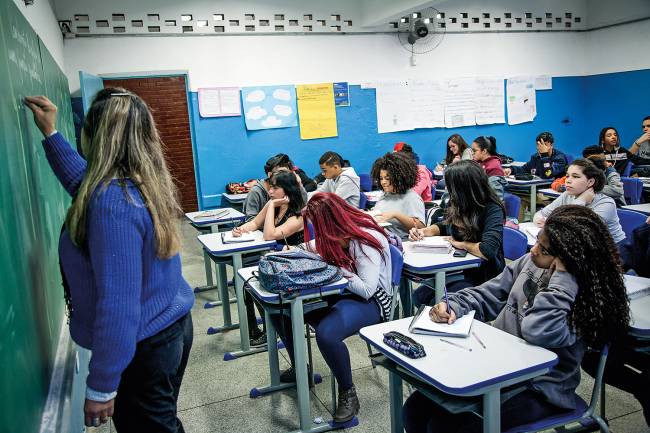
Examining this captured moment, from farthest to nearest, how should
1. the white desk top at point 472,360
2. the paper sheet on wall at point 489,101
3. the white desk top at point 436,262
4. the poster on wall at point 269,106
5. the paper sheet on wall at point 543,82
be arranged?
1. the paper sheet on wall at point 543,82
2. the paper sheet on wall at point 489,101
3. the poster on wall at point 269,106
4. the white desk top at point 436,262
5. the white desk top at point 472,360

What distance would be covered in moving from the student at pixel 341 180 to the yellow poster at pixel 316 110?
2642mm

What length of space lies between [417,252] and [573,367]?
4.83 feet

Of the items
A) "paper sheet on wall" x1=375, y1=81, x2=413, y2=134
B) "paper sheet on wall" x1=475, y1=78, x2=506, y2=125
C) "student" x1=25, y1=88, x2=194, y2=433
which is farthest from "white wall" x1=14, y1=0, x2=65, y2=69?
"paper sheet on wall" x1=475, y1=78, x2=506, y2=125

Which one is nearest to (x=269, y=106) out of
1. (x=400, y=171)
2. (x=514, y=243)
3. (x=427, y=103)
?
(x=427, y=103)

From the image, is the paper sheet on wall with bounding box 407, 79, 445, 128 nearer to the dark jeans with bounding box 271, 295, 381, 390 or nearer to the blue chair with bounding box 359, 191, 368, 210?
the blue chair with bounding box 359, 191, 368, 210

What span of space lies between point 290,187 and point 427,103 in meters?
5.45

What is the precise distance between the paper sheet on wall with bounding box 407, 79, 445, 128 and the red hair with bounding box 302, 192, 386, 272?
6.19 meters

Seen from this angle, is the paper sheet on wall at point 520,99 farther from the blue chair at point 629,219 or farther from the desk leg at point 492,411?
the desk leg at point 492,411

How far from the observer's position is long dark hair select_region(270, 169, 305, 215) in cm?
374

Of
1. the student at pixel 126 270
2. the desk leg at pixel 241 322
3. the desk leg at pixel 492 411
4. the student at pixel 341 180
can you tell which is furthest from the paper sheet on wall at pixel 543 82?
the student at pixel 126 270

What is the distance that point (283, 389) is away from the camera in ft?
10.2

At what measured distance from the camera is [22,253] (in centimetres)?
166

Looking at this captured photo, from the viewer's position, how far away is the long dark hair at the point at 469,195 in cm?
313

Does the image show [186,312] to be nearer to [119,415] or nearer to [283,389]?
[119,415]
